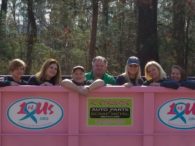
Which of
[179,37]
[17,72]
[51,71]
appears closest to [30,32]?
[179,37]

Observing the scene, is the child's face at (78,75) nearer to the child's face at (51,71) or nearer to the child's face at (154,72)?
the child's face at (51,71)

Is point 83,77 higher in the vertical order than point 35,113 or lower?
higher

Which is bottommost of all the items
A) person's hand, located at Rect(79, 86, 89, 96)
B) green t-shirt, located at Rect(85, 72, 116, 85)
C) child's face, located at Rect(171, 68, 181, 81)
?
person's hand, located at Rect(79, 86, 89, 96)

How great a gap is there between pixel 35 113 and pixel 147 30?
39.8ft

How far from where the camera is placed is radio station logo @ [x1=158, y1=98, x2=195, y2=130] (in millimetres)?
5582

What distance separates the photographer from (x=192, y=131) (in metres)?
5.65

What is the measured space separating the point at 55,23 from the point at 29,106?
83.4 feet

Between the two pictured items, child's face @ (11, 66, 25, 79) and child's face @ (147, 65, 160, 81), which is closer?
child's face @ (11, 66, 25, 79)

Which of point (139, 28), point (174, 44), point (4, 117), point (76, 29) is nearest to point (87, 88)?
point (4, 117)

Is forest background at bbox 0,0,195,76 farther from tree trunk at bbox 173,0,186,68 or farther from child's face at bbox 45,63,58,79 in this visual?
child's face at bbox 45,63,58,79

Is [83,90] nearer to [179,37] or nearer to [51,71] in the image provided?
[51,71]

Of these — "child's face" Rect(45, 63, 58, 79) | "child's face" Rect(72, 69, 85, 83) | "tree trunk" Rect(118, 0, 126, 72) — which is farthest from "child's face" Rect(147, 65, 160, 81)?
"tree trunk" Rect(118, 0, 126, 72)

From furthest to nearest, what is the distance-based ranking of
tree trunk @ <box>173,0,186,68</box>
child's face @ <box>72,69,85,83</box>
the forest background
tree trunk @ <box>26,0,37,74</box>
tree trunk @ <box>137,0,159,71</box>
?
1. tree trunk @ <box>26,0,37,74</box>
2. the forest background
3. tree trunk @ <box>173,0,186,68</box>
4. tree trunk @ <box>137,0,159,71</box>
5. child's face @ <box>72,69,85,83</box>

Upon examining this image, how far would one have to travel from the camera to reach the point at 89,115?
18.1 feet
